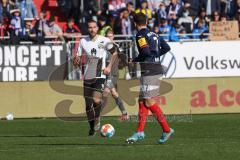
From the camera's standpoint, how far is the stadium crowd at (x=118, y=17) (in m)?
28.2

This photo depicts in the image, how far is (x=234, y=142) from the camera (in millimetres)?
15586

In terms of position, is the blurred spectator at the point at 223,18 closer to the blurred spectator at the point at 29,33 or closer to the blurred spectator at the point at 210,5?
the blurred spectator at the point at 210,5

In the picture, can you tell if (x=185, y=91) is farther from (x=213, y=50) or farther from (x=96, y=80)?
(x=96, y=80)

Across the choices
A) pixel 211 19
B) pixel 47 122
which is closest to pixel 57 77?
pixel 47 122

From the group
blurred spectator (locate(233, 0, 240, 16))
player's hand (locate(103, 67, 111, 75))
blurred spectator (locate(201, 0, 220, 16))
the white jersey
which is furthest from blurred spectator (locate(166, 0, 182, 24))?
player's hand (locate(103, 67, 111, 75))

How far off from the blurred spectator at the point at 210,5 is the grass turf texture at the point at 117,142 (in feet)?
31.9

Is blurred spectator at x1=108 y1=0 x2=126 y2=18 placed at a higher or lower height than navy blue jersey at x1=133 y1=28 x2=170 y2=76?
higher

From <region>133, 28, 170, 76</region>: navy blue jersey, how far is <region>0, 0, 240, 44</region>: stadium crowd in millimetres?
12292

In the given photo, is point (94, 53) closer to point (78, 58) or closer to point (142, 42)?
point (78, 58)

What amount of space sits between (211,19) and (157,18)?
2.21 meters

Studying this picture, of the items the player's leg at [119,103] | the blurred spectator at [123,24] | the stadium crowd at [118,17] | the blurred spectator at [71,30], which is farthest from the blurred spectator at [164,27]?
the player's leg at [119,103]

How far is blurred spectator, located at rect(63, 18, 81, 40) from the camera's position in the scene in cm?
2806

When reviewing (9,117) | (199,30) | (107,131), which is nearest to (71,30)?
(199,30)

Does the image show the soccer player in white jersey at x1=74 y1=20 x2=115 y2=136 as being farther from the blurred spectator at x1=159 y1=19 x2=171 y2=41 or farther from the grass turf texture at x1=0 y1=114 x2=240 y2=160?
the blurred spectator at x1=159 y1=19 x2=171 y2=41
